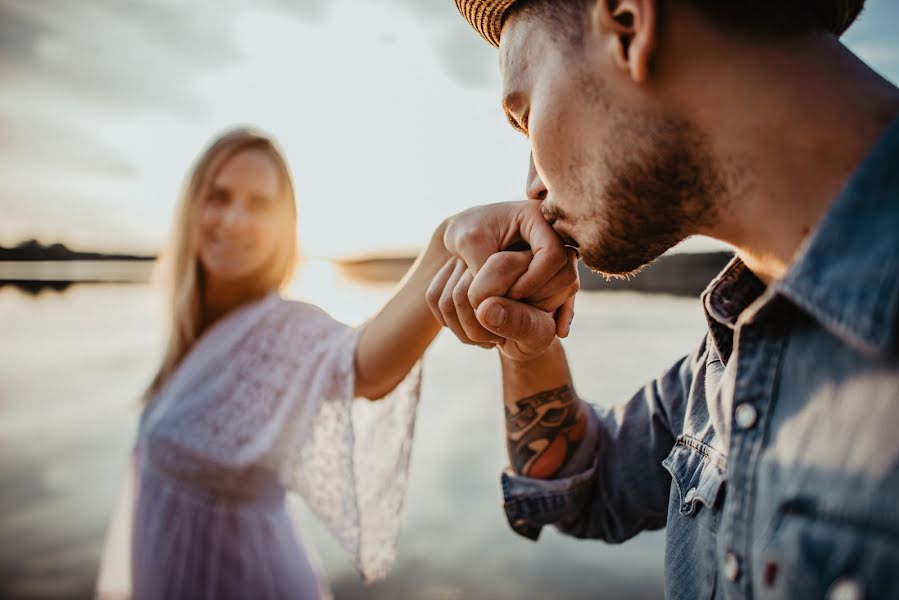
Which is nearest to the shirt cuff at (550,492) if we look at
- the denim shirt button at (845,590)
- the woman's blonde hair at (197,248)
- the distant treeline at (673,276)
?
the denim shirt button at (845,590)

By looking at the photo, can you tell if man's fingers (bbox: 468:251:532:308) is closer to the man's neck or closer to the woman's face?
the man's neck

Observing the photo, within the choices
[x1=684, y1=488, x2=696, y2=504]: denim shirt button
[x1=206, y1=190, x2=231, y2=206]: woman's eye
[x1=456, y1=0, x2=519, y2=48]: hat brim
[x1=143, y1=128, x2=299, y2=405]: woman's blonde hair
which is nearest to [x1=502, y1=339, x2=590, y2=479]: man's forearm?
[x1=684, y1=488, x2=696, y2=504]: denim shirt button

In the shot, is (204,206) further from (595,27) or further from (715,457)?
(715,457)

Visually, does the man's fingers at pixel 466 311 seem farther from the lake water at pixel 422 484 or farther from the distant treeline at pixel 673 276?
the distant treeline at pixel 673 276

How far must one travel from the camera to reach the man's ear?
3.72 ft

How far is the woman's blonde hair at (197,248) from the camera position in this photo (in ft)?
9.32

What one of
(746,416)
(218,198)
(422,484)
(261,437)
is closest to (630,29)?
(746,416)

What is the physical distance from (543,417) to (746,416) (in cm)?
79

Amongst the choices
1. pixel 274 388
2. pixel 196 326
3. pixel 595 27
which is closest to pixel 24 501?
pixel 196 326

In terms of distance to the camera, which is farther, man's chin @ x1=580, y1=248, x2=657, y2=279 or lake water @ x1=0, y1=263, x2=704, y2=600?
lake water @ x1=0, y1=263, x2=704, y2=600

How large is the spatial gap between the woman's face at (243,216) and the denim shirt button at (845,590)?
2667 millimetres

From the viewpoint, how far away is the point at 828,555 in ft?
2.70

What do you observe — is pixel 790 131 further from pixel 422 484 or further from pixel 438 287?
pixel 422 484

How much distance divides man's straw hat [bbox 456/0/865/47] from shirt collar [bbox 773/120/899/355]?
1.38 feet
